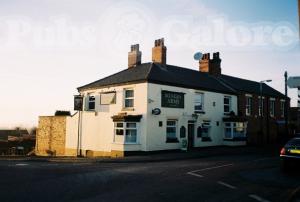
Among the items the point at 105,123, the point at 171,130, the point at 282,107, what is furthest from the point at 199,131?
the point at 282,107

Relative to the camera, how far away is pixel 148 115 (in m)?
25.7

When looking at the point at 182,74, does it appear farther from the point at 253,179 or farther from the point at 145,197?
the point at 145,197

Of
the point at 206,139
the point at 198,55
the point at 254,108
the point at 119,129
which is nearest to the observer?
the point at 119,129

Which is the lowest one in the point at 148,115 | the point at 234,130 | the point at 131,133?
the point at 131,133

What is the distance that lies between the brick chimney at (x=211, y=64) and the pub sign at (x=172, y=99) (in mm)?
10194

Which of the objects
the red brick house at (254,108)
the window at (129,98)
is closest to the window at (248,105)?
the red brick house at (254,108)

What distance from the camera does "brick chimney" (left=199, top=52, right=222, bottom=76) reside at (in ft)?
122

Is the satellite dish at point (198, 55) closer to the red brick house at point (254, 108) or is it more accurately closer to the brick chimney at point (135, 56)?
the red brick house at point (254, 108)

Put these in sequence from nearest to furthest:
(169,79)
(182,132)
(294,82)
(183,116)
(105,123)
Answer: (294,82) < (169,79) < (182,132) < (183,116) < (105,123)

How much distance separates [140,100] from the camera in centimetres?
2616

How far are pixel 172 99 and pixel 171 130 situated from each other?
2.66 m

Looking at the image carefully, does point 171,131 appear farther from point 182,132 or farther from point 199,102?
point 199,102

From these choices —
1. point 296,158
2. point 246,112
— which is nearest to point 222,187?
point 296,158

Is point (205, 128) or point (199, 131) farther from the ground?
point (205, 128)
